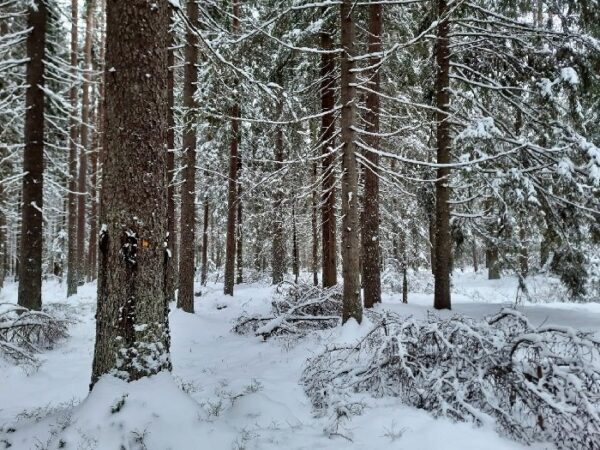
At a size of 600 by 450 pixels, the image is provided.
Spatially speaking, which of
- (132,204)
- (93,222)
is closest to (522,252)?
(132,204)

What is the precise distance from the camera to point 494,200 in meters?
Result: 9.97

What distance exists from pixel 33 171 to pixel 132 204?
788cm

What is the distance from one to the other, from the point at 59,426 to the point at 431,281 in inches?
816

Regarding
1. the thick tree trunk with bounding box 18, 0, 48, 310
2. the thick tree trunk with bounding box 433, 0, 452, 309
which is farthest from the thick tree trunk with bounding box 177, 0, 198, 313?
the thick tree trunk with bounding box 433, 0, 452, 309

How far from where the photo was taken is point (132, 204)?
14.1 ft

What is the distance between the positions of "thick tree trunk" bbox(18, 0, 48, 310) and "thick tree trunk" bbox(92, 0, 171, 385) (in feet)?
23.6

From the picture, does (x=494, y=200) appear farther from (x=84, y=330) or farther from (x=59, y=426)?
(x=84, y=330)

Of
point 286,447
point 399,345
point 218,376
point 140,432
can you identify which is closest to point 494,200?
point 399,345

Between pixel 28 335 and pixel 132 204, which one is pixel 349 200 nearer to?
pixel 132 204

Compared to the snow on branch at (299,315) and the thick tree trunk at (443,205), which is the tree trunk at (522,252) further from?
the snow on branch at (299,315)

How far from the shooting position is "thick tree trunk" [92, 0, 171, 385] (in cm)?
423

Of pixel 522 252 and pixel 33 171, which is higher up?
pixel 33 171

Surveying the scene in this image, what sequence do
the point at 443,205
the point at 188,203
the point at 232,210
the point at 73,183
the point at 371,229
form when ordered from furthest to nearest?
the point at 73,183
the point at 232,210
the point at 188,203
the point at 443,205
the point at 371,229

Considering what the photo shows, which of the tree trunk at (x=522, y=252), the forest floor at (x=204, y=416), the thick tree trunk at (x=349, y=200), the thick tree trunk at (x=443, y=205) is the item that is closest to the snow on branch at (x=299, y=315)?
the thick tree trunk at (x=349, y=200)
